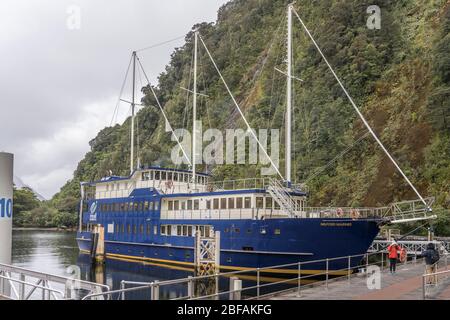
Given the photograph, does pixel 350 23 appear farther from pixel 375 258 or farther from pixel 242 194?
pixel 242 194

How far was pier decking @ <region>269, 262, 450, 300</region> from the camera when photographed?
14617 mm

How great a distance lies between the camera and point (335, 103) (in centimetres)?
5688

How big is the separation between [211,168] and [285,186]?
4151 centimetres

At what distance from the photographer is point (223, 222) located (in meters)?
32.2

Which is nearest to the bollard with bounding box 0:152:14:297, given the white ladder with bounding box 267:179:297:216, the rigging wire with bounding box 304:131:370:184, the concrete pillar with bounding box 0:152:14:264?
the concrete pillar with bounding box 0:152:14:264

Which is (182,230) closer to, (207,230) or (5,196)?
(207,230)

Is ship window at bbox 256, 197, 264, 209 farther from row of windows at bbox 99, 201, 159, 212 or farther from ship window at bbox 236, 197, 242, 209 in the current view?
row of windows at bbox 99, 201, 159, 212

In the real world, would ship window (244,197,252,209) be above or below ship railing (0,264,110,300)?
above

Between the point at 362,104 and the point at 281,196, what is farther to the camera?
the point at 362,104

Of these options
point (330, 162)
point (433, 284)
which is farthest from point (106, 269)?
point (433, 284)

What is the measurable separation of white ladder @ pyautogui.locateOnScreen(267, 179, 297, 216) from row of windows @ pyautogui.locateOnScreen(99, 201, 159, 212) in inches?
416

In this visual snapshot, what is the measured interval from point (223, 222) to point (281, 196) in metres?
4.16

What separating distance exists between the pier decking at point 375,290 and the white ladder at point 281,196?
11.0 metres

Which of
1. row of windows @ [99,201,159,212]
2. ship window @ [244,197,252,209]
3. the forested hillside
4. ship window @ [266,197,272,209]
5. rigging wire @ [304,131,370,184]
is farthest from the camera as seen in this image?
rigging wire @ [304,131,370,184]
